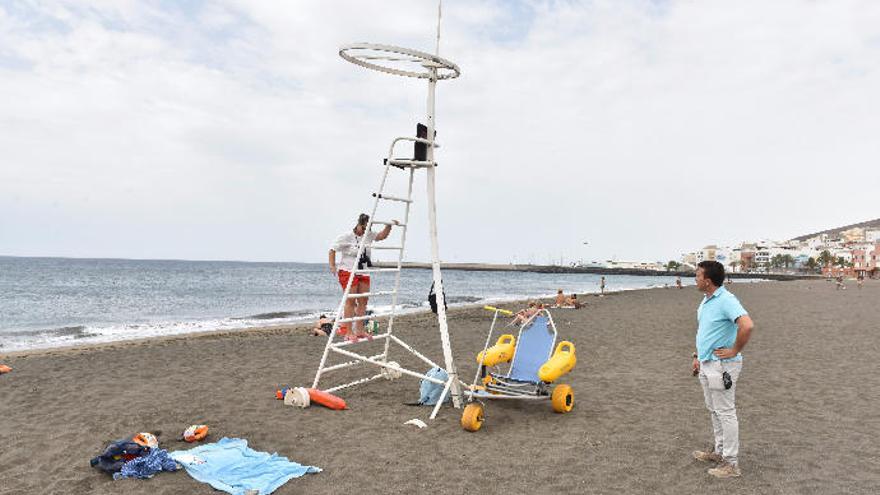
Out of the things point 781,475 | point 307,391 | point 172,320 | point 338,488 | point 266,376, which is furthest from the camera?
point 172,320

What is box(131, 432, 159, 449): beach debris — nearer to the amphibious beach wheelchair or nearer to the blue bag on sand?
the blue bag on sand

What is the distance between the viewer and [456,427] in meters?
6.10

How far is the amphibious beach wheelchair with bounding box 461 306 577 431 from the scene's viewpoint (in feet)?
21.6


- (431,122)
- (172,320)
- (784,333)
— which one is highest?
(431,122)

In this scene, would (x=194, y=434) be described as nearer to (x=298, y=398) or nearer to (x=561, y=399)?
(x=298, y=398)

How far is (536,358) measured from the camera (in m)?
7.14

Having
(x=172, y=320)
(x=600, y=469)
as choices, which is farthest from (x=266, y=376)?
(x=172, y=320)

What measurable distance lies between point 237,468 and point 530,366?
3813mm

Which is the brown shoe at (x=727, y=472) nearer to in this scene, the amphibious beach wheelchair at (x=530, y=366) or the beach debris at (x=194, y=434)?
the amphibious beach wheelchair at (x=530, y=366)

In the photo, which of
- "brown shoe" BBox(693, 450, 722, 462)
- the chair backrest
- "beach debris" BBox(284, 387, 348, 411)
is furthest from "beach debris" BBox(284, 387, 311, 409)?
"brown shoe" BBox(693, 450, 722, 462)

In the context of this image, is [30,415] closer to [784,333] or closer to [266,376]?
[266,376]

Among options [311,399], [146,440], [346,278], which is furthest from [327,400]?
[346,278]

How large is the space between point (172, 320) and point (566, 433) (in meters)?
25.5

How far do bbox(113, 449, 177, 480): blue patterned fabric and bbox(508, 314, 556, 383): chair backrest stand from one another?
4.05m
